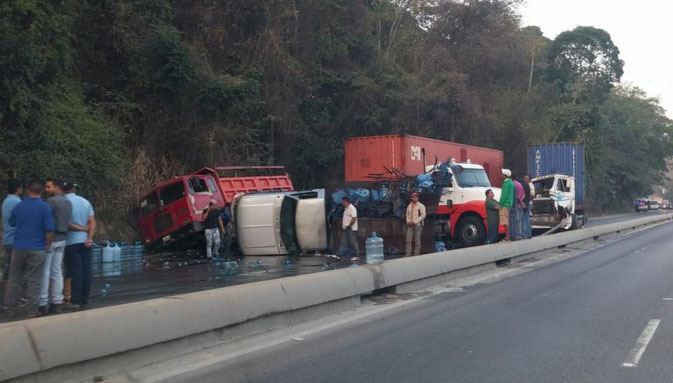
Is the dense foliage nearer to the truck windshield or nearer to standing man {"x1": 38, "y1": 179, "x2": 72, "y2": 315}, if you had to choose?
the truck windshield

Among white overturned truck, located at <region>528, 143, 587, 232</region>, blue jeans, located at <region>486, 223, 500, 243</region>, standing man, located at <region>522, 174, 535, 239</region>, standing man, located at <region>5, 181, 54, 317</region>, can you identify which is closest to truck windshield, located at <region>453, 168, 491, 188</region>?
standing man, located at <region>522, 174, 535, 239</region>

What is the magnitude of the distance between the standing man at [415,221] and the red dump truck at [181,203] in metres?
6.36

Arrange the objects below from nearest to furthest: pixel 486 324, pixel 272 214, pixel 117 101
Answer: pixel 486 324
pixel 272 214
pixel 117 101

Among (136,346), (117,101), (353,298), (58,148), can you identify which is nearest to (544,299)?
(353,298)

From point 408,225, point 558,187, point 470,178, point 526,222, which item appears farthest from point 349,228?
point 558,187

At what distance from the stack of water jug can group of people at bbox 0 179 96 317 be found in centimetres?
661

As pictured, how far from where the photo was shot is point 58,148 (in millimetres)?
20688

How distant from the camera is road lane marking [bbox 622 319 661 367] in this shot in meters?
7.47

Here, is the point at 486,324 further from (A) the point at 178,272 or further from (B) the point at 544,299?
(A) the point at 178,272

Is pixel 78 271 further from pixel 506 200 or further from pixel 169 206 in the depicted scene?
pixel 506 200

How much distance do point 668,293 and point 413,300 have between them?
4.47m

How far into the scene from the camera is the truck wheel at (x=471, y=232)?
2123 centimetres

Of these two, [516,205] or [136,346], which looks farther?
[516,205]

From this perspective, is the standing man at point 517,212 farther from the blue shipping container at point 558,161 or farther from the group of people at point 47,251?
the blue shipping container at point 558,161
